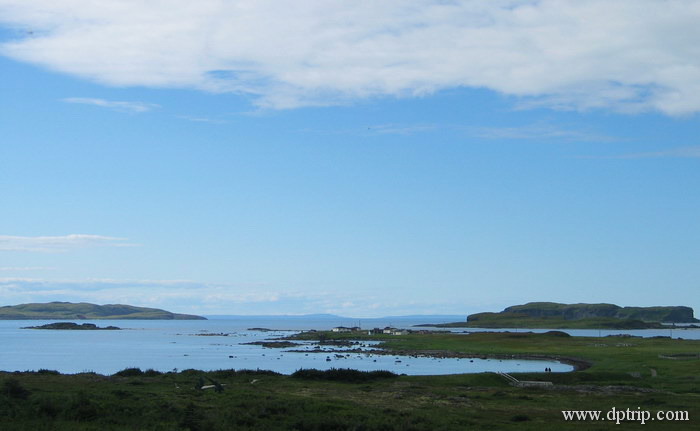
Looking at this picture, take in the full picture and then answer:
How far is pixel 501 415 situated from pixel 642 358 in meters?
48.7

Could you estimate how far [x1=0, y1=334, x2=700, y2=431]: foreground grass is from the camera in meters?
30.9

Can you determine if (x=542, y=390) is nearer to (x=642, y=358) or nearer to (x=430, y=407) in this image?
(x=430, y=407)

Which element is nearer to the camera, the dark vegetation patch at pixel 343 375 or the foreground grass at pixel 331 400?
the foreground grass at pixel 331 400

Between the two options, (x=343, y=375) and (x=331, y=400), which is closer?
(x=331, y=400)

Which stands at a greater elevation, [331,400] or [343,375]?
[331,400]

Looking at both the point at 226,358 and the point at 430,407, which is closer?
the point at 430,407

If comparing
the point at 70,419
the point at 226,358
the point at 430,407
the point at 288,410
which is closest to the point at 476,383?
the point at 430,407

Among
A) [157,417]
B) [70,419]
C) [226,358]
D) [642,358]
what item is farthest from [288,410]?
[226,358]

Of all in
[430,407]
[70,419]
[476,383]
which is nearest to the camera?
[70,419]

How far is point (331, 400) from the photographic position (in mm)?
40094

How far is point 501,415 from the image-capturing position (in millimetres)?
35812

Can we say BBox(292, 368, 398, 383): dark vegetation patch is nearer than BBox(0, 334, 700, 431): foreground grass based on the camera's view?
No

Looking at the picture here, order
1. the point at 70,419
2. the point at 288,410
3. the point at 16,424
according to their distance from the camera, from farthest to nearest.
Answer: the point at 288,410, the point at 70,419, the point at 16,424

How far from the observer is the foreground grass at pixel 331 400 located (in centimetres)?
3091
